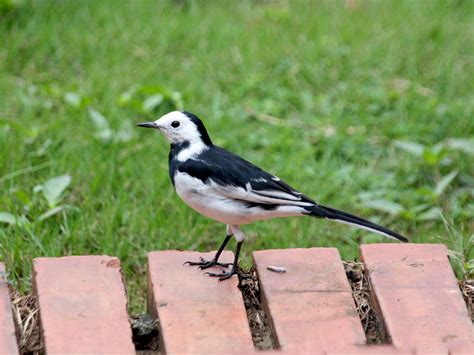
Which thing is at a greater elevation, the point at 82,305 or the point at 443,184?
the point at 82,305

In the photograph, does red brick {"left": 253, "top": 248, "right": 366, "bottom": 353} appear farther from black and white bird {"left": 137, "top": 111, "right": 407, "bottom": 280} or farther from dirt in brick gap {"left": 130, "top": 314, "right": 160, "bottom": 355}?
dirt in brick gap {"left": 130, "top": 314, "right": 160, "bottom": 355}

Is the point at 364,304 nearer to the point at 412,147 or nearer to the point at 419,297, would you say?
the point at 419,297

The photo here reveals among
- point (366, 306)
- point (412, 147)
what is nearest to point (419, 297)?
point (366, 306)

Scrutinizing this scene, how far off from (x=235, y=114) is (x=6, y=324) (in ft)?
9.41

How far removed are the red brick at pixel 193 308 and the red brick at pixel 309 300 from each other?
12cm

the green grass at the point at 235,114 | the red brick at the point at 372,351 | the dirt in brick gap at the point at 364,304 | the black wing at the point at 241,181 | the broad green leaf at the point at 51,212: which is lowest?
the green grass at the point at 235,114

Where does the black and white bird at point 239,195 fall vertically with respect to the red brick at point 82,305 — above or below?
above

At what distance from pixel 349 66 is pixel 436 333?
337 centimetres

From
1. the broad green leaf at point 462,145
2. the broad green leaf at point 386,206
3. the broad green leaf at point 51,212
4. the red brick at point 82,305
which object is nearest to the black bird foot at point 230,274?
the red brick at point 82,305

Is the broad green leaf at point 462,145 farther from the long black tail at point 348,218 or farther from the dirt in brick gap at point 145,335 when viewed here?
the dirt in brick gap at point 145,335

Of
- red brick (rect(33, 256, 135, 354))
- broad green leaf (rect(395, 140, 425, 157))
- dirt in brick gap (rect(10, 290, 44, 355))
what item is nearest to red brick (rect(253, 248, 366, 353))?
red brick (rect(33, 256, 135, 354))

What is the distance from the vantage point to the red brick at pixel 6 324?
9.36 feet

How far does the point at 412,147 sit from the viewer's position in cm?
513

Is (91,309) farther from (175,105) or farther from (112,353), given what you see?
(175,105)
